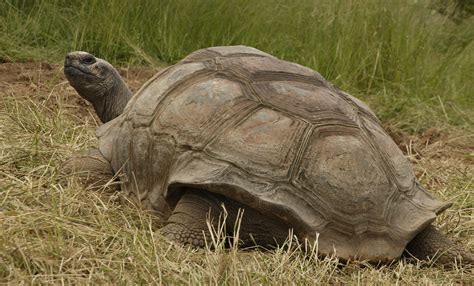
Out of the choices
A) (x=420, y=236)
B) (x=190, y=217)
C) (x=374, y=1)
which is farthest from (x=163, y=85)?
(x=374, y=1)

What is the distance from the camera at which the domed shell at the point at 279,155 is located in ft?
10.1

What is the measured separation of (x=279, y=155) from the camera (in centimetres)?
310

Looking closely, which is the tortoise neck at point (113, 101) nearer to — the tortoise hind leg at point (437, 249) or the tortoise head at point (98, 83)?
the tortoise head at point (98, 83)

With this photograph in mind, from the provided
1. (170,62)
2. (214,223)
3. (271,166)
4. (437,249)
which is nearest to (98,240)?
(214,223)

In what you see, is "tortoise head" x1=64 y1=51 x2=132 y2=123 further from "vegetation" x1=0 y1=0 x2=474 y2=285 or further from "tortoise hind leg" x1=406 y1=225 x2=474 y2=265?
"tortoise hind leg" x1=406 y1=225 x2=474 y2=265

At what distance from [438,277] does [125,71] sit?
371cm

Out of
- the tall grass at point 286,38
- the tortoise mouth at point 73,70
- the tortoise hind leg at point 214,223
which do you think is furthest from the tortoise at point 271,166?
the tall grass at point 286,38

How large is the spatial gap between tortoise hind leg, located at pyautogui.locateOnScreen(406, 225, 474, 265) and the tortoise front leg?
134cm

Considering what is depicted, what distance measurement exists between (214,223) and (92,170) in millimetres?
799

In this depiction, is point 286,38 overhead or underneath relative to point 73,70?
underneath

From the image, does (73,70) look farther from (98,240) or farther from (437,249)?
(437,249)

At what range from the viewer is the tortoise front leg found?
3.67 m

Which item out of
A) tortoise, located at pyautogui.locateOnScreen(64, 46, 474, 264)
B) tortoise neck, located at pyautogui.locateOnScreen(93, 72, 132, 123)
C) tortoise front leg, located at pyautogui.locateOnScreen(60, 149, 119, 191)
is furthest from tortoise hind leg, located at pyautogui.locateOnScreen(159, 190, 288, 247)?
tortoise neck, located at pyautogui.locateOnScreen(93, 72, 132, 123)

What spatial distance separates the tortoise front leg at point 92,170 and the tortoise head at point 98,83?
57cm
